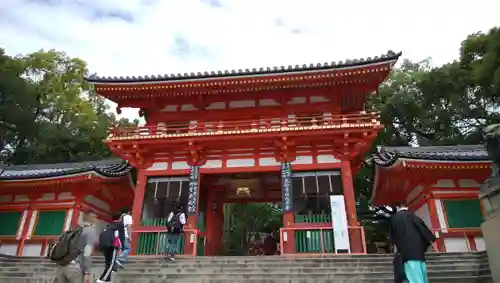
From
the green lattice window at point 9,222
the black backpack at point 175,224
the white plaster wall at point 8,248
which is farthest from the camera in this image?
the green lattice window at point 9,222

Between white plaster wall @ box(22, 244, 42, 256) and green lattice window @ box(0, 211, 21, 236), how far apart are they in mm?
984

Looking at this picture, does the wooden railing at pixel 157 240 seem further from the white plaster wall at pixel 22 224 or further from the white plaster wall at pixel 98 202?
the white plaster wall at pixel 22 224

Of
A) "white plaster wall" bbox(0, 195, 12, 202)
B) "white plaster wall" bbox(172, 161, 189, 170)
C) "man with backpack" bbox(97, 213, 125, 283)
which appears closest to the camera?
"man with backpack" bbox(97, 213, 125, 283)

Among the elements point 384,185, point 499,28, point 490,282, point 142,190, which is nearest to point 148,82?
point 142,190

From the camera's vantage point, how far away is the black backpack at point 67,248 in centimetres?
595

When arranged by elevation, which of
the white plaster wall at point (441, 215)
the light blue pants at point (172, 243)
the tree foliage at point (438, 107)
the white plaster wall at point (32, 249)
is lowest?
the light blue pants at point (172, 243)

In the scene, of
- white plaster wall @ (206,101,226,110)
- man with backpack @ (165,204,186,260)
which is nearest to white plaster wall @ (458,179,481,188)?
white plaster wall @ (206,101,226,110)

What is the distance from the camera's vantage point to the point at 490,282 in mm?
7645

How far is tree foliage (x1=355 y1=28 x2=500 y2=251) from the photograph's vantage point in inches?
958

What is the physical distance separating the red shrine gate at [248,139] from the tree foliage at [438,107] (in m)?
9.44

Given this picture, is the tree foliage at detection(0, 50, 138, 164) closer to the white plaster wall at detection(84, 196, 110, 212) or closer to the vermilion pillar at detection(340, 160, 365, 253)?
the white plaster wall at detection(84, 196, 110, 212)

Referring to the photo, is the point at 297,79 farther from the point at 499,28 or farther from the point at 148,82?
the point at 499,28

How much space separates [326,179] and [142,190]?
7549 mm

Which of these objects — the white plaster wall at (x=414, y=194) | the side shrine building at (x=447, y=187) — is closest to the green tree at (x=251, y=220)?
the white plaster wall at (x=414, y=194)
